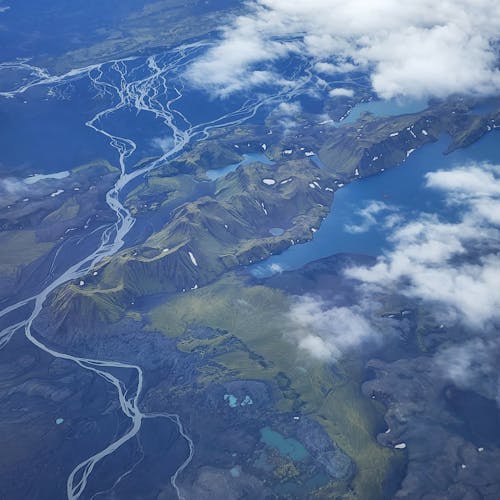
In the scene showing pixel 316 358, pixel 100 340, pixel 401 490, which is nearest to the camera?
pixel 401 490

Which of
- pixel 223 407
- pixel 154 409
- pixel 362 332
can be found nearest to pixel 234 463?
pixel 223 407

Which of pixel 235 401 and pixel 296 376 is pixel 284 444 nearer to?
pixel 235 401

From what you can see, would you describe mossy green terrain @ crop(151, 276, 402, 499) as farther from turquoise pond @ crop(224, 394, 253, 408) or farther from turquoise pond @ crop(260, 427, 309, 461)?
turquoise pond @ crop(260, 427, 309, 461)

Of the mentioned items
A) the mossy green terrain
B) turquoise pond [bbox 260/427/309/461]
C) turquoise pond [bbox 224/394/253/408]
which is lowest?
the mossy green terrain

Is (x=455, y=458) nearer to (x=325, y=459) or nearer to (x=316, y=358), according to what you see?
(x=325, y=459)

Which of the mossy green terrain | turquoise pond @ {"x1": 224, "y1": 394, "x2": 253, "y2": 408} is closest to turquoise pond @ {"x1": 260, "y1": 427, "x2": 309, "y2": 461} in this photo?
the mossy green terrain

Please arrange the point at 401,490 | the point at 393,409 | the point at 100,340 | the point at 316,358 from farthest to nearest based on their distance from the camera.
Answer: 1. the point at 100,340
2. the point at 316,358
3. the point at 393,409
4. the point at 401,490

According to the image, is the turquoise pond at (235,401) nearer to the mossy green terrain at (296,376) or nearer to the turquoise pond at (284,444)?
the mossy green terrain at (296,376)

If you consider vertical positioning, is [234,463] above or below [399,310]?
above

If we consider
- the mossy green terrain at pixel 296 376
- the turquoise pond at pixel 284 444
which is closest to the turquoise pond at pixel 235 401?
the mossy green terrain at pixel 296 376

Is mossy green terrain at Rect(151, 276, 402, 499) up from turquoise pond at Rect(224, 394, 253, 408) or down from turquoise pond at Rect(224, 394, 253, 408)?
down
